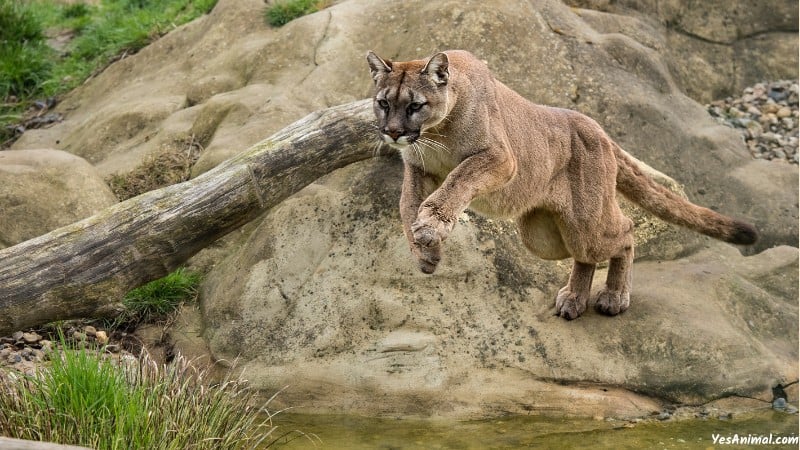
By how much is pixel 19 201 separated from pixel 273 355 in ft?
9.99

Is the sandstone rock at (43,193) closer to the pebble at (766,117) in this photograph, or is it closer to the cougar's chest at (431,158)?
the cougar's chest at (431,158)

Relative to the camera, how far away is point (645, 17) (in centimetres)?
1301

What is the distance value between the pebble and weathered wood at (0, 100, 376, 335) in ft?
19.3

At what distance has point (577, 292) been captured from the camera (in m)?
8.37

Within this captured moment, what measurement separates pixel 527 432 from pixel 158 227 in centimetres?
326

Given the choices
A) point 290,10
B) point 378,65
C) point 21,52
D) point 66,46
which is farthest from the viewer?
point 66,46

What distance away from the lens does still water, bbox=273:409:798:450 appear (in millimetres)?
7426

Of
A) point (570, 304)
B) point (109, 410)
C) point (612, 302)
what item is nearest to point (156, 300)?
point (109, 410)

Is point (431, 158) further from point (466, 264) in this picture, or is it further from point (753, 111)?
point (753, 111)

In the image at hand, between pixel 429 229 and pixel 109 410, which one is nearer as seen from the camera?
pixel 109 410

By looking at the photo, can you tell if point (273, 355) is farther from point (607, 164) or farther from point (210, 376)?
point (607, 164)

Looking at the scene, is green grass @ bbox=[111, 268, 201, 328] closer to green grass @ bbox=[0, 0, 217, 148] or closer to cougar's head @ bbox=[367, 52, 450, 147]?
cougar's head @ bbox=[367, 52, 450, 147]

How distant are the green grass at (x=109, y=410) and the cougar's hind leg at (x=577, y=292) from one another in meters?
3.15

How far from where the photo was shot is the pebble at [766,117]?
1205 centimetres
